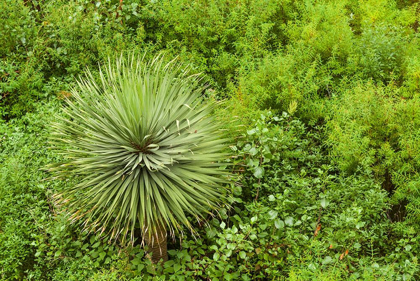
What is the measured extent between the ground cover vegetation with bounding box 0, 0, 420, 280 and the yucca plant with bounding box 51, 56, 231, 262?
24cm

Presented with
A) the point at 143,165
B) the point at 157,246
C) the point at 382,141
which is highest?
the point at 143,165

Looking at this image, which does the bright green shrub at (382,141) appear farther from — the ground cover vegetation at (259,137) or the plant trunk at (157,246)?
the plant trunk at (157,246)

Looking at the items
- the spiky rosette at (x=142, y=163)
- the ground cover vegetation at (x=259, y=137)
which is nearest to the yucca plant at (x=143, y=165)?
the spiky rosette at (x=142, y=163)

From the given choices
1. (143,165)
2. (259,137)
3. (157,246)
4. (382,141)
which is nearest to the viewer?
(143,165)

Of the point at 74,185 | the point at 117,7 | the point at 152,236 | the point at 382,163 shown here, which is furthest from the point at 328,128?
the point at 117,7

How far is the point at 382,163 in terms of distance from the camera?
427cm

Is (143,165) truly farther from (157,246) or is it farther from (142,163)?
(157,246)

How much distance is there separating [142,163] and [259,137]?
1265mm

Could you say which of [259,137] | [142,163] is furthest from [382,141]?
[142,163]

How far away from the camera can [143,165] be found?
354cm

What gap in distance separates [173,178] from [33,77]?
3.63m

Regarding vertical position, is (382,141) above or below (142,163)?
below

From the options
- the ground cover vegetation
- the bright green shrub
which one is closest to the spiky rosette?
the ground cover vegetation

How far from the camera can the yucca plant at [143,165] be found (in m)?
3.52
